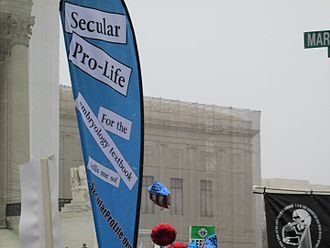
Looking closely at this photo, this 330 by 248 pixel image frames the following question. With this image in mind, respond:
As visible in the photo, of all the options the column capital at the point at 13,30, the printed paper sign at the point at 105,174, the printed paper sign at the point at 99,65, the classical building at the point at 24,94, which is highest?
the column capital at the point at 13,30

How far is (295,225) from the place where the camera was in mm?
7250

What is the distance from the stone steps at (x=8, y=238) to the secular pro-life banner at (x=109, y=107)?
24.9ft

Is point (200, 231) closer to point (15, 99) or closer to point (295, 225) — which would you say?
point (295, 225)

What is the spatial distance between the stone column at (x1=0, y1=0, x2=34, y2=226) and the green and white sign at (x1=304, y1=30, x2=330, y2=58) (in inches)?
242

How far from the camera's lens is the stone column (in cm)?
1114

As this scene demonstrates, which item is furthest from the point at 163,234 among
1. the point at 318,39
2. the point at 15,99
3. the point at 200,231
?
the point at 15,99

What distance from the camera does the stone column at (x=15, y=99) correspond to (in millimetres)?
11141

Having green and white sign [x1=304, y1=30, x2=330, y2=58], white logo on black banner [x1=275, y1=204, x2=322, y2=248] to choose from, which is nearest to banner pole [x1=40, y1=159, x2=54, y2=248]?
green and white sign [x1=304, y1=30, x2=330, y2=58]

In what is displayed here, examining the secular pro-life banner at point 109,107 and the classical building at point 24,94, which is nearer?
the secular pro-life banner at point 109,107

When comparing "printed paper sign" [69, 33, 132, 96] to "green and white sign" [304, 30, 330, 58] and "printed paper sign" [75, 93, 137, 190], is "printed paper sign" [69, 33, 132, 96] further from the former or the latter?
"green and white sign" [304, 30, 330, 58]

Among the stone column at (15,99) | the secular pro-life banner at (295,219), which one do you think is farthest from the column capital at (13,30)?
the secular pro-life banner at (295,219)

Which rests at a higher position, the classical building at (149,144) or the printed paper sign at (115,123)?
the classical building at (149,144)

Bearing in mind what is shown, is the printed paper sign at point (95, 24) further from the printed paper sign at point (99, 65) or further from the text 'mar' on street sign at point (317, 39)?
the text 'mar' on street sign at point (317, 39)

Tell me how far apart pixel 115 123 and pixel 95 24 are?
367mm
